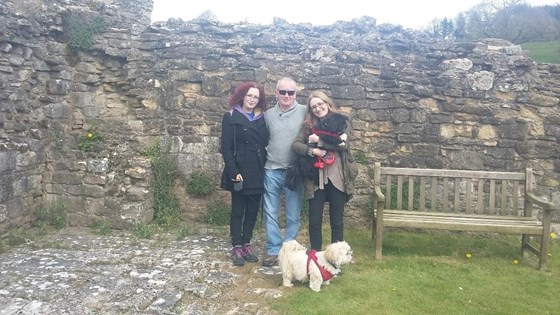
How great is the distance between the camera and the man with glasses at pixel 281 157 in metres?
5.28

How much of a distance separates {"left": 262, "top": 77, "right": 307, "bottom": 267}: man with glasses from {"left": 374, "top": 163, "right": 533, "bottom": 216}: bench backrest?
4.21 feet

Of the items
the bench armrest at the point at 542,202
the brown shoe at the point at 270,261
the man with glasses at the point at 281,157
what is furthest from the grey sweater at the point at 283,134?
the bench armrest at the point at 542,202

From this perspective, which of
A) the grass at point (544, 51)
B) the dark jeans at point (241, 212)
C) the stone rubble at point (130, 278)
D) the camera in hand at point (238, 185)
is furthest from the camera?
the grass at point (544, 51)

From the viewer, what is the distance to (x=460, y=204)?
6.84m

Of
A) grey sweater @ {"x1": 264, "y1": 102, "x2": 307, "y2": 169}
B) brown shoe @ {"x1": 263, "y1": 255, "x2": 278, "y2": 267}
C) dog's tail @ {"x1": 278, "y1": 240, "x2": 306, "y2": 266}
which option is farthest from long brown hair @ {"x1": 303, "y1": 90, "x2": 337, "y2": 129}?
brown shoe @ {"x1": 263, "y1": 255, "x2": 278, "y2": 267}

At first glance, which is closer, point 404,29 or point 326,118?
point 326,118

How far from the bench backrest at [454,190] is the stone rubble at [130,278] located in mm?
1974

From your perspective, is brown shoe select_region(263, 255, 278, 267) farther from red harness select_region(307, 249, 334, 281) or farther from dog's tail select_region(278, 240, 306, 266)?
red harness select_region(307, 249, 334, 281)

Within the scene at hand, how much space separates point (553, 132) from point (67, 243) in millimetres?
6631

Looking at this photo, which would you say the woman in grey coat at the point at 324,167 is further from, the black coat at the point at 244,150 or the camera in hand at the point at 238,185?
the camera in hand at the point at 238,185

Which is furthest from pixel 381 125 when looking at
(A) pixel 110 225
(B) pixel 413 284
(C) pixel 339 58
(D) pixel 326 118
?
(A) pixel 110 225

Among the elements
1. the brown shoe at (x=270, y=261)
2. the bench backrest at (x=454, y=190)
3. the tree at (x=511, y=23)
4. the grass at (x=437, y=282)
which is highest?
the tree at (x=511, y=23)

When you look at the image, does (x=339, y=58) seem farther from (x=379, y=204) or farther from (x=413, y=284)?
(x=413, y=284)

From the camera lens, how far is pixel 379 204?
566 cm
